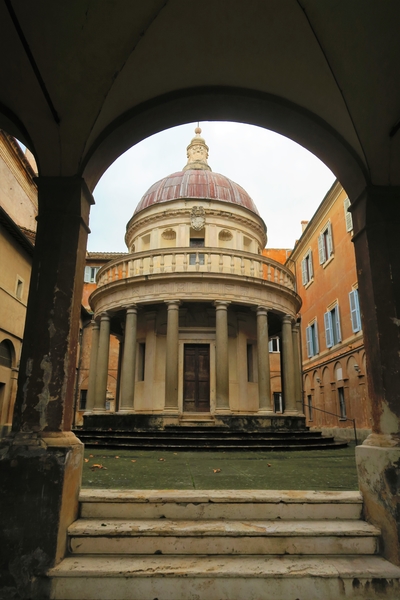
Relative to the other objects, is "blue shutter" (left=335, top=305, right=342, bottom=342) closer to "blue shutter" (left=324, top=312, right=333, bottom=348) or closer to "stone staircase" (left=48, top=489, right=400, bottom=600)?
"blue shutter" (left=324, top=312, right=333, bottom=348)

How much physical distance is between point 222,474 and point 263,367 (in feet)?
32.5

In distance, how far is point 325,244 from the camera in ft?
78.1

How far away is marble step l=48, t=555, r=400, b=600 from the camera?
9.91 feet

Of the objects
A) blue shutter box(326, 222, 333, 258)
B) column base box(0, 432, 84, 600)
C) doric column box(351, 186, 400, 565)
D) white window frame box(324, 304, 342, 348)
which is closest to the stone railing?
white window frame box(324, 304, 342, 348)

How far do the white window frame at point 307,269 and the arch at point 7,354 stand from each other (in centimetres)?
1750

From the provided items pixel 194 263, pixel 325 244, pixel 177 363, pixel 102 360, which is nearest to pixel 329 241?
pixel 325 244

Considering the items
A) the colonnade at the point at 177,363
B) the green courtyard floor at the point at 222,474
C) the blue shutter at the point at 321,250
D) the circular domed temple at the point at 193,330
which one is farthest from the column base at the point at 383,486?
the blue shutter at the point at 321,250

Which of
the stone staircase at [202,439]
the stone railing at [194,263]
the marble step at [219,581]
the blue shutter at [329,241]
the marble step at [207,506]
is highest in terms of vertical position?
the blue shutter at [329,241]

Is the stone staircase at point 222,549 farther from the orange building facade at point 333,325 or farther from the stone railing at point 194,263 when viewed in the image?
the orange building facade at point 333,325

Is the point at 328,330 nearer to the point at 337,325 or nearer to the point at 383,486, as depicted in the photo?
the point at 337,325

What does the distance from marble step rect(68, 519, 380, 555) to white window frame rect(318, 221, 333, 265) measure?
20.5 meters

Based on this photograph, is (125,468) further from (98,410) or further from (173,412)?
(98,410)

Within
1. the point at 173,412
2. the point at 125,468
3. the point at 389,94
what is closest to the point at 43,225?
the point at 389,94

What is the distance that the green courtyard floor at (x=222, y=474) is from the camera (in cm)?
541
